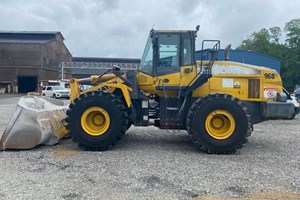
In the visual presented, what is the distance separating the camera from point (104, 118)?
8.08 m

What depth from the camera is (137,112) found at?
8.62m

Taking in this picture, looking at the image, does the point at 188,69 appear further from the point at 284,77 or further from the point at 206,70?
the point at 284,77

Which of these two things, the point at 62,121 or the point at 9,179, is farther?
the point at 62,121

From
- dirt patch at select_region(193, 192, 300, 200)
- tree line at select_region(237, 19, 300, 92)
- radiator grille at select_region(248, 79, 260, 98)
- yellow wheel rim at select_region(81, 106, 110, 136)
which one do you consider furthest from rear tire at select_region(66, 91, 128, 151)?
tree line at select_region(237, 19, 300, 92)

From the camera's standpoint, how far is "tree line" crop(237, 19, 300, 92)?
49094 mm

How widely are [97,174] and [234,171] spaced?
8.41 feet

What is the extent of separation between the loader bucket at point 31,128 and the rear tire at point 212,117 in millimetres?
3467

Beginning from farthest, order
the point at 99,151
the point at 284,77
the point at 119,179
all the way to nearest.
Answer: the point at 284,77 < the point at 99,151 < the point at 119,179

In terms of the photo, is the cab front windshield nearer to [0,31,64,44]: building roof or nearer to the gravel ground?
the gravel ground

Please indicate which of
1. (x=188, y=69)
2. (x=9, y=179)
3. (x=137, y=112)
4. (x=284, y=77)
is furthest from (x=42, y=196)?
(x=284, y=77)

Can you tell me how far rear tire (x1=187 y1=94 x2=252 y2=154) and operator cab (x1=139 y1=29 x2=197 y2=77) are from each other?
1154 millimetres

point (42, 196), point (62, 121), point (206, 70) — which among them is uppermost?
point (206, 70)

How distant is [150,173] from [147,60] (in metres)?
3.39

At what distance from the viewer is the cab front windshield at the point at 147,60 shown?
845 centimetres
